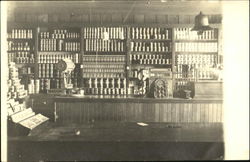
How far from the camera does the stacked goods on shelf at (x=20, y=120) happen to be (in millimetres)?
3287

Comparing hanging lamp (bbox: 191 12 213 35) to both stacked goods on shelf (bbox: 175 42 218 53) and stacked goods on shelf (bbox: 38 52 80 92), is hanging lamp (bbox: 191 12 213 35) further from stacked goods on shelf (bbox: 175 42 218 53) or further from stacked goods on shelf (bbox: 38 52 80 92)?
stacked goods on shelf (bbox: 38 52 80 92)

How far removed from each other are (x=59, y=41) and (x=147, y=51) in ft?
6.71

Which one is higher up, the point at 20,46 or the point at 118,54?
the point at 20,46

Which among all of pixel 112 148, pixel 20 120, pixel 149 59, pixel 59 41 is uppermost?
pixel 59 41

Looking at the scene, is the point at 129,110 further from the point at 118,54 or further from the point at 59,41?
the point at 59,41

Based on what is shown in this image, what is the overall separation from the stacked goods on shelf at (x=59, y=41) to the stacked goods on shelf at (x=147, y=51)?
4.25ft

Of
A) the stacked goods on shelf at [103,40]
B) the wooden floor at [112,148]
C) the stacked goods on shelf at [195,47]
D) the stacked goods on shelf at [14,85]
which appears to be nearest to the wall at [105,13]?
the stacked goods on shelf at [103,40]

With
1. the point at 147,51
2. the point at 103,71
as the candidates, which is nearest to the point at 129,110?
the point at 103,71

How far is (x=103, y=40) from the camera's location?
7.27m

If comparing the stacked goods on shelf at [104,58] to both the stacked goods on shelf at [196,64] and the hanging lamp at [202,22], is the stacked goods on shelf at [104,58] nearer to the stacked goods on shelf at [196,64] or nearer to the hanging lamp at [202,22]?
the stacked goods on shelf at [196,64]

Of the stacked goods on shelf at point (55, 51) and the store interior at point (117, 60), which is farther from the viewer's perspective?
the stacked goods on shelf at point (55, 51)

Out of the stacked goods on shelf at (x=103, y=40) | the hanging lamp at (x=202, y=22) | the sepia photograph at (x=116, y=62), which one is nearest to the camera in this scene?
the hanging lamp at (x=202, y=22)

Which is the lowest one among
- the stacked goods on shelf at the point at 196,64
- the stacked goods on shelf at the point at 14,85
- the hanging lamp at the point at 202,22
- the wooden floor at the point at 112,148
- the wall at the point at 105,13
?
the wooden floor at the point at 112,148

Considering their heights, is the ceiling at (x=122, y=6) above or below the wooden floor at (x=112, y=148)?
above
